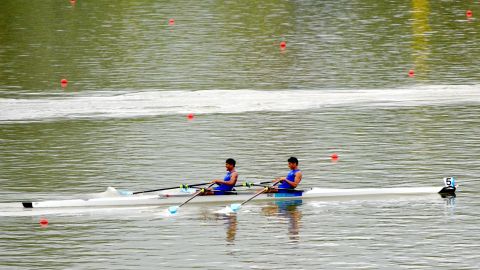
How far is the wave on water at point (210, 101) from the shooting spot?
40281mm

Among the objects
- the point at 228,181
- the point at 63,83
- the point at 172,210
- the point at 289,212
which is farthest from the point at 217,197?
the point at 63,83

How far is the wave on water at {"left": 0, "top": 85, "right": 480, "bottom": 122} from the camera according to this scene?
40.3 metres

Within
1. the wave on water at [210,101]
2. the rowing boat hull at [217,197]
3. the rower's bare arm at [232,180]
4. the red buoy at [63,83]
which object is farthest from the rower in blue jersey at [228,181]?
the red buoy at [63,83]

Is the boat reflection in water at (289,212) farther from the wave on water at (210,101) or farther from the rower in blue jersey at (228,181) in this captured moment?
the wave on water at (210,101)

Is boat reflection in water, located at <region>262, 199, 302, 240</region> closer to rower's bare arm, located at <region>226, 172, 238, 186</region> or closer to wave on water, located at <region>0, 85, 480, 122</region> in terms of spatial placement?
rower's bare arm, located at <region>226, 172, 238, 186</region>

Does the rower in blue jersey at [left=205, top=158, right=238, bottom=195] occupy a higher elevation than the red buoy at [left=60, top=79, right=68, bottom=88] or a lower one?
lower

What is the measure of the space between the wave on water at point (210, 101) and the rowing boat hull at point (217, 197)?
12.4 metres

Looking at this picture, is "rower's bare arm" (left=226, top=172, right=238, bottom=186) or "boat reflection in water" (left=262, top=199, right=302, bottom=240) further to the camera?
"rower's bare arm" (left=226, top=172, right=238, bottom=186)

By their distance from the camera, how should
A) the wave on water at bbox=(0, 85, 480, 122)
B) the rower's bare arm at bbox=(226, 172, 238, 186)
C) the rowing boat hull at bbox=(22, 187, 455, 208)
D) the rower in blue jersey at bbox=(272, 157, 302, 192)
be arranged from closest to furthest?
the rowing boat hull at bbox=(22, 187, 455, 208), the rower's bare arm at bbox=(226, 172, 238, 186), the rower in blue jersey at bbox=(272, 157, 302, 192), the wave on water at bbox=(0, 85, 480, 122)

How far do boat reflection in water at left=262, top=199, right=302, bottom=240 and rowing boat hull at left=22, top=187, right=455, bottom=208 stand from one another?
143 millimetres

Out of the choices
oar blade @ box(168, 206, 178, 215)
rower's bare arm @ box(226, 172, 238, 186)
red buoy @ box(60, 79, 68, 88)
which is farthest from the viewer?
red buoy @ box(60, 79, 68, 88)

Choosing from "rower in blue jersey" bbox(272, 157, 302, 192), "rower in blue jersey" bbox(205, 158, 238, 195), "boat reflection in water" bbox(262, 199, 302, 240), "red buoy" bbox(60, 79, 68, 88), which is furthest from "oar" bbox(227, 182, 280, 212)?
"red buoy" bbox(60, 79, 68, 88)

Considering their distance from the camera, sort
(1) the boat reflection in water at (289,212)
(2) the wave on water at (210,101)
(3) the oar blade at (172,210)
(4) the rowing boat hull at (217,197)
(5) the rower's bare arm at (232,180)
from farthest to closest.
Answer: (2) the wave on water at (210,101), (5) the rower's bare arm at (232,180), (4) the rowing boat hull at (217,197), (3) the oar blade at (172,210), (1) the boat reflection in water at (289,212)

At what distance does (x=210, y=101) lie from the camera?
41938mm
